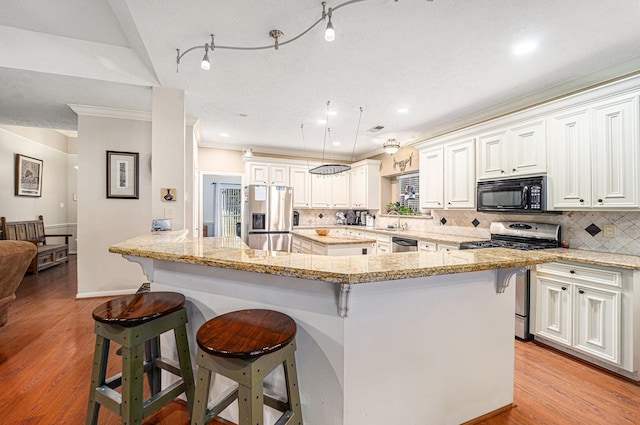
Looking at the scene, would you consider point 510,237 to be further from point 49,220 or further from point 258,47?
point 49,220

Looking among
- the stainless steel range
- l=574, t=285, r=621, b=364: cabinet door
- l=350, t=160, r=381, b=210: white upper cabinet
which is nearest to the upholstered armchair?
the stainless steel range

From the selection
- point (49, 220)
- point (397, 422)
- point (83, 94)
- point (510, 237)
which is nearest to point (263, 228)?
point (83, 94)

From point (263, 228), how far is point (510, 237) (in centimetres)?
371

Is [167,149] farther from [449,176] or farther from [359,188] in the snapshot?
[359,188]

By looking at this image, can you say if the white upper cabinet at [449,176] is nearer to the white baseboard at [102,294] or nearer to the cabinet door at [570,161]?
the cabinet door at [570,161]

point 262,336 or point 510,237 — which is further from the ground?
point 510,237

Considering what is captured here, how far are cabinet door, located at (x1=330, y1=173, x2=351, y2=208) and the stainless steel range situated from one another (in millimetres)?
3178

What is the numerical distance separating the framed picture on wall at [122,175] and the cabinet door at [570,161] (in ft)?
16.0

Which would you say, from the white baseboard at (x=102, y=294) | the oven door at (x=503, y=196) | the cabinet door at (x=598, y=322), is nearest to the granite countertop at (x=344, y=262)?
the cabinet door at (x=598, y=322)

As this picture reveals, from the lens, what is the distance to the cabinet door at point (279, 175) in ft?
18.2

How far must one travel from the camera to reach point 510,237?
10.5 feet

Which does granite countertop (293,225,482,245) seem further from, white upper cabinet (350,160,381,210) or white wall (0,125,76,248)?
white wall (0,125,76,248)

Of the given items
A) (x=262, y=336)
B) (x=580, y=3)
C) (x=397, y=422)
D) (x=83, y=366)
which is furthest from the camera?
(x=83, y=366)

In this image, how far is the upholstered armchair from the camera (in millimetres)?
2285
